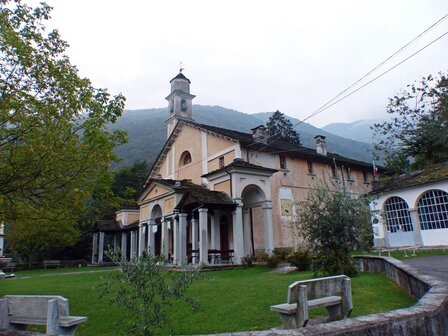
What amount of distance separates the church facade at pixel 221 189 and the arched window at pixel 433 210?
18.3 feet

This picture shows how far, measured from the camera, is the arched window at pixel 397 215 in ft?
72.3

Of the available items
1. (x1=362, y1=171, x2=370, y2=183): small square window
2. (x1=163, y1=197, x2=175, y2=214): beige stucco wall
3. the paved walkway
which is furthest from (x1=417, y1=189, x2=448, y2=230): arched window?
(x1=163, y1=197, x2=175, y2=214): beige stucco wall

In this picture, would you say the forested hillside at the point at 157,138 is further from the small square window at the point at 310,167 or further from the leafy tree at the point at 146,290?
the leafy tree at the point at 146,290

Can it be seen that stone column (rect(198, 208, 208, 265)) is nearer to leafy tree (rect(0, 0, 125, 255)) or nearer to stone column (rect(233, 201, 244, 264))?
stone column (rect(233, 201, 244, 264))

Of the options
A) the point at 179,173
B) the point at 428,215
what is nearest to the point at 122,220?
the point at 179,173

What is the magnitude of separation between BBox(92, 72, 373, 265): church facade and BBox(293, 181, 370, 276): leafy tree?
6.60 metres

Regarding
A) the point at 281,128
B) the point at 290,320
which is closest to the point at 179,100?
the point at 281,128

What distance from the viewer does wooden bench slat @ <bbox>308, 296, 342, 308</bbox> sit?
4797 mm

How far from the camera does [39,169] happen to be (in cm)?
721

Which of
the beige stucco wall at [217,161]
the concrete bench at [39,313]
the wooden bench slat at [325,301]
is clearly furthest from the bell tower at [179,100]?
the concrete bench at [39,313]

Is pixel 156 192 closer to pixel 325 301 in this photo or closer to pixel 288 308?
pixel 325 301

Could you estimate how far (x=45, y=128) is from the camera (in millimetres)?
7539

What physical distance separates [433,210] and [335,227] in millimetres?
14389

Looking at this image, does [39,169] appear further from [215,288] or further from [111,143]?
[215,288]
